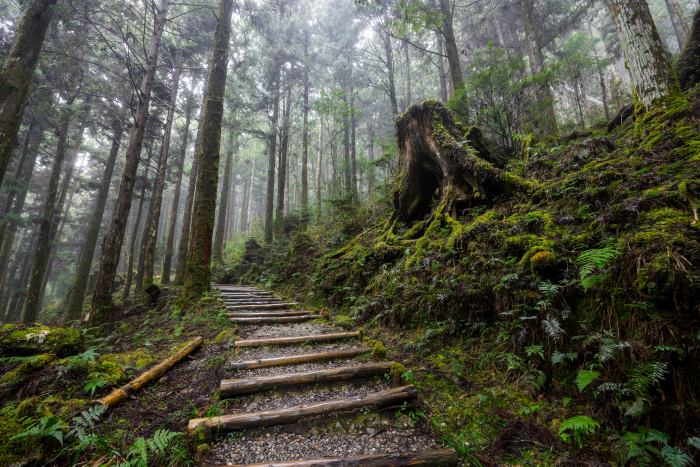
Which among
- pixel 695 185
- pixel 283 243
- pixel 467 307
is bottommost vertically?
pixel 467 307

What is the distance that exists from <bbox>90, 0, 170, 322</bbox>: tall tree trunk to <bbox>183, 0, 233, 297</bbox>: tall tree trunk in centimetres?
217

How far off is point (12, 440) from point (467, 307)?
465 centimetres

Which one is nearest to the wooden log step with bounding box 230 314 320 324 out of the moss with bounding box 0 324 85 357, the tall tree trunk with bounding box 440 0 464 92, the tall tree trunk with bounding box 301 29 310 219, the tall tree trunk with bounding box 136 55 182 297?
the moss with bounding box 0 324 85 357

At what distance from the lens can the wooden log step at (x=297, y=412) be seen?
2674 mm

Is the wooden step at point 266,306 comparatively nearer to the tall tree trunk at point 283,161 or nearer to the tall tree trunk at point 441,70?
the tall tree trunk at point 283,161

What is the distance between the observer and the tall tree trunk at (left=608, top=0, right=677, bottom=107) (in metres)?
5.62

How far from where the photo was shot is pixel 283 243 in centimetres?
1594

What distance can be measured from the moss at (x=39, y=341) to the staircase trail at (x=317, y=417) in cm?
210

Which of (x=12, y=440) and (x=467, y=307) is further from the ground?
(x=467, y=307)

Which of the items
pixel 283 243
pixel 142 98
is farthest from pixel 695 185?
pixel 283 243

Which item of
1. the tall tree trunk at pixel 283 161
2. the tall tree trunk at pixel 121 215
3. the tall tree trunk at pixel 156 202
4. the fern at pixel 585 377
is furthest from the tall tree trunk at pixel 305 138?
the fern at pixel 585 377

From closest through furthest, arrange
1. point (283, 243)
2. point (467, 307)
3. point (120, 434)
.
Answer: point (120, 434) → point (467, 307) → point (283, 243)

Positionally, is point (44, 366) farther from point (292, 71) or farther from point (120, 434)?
point (292, 71)

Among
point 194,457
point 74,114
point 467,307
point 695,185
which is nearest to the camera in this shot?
point 194,457
